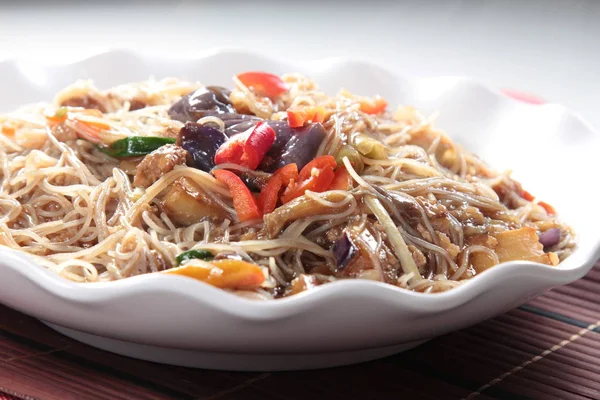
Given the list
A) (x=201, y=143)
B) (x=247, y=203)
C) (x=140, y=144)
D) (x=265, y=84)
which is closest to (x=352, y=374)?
(x=247, y=203)

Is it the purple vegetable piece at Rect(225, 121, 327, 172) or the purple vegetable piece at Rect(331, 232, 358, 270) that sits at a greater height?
the purple vegetable piece at Rect(225, 121, 327, 172)

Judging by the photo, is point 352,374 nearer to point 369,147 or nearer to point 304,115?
point 369,147

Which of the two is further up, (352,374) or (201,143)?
(201,143)

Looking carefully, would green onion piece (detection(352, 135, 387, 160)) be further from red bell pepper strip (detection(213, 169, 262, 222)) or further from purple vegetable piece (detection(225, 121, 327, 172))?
red bell pepper strip (detection(213, 169, 262, 222))

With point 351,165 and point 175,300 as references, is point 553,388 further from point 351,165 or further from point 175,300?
point 175,300

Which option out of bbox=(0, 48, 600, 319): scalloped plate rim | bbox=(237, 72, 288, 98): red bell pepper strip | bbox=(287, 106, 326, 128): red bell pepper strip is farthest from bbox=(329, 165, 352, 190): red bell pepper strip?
bbox=(237, 72, 288, 98): red bell pepper strip

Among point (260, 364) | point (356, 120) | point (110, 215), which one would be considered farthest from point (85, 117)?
point (260, 364)

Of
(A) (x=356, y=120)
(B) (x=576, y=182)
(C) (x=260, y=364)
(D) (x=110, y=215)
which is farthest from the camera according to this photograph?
(B) (x=576, y=182)
